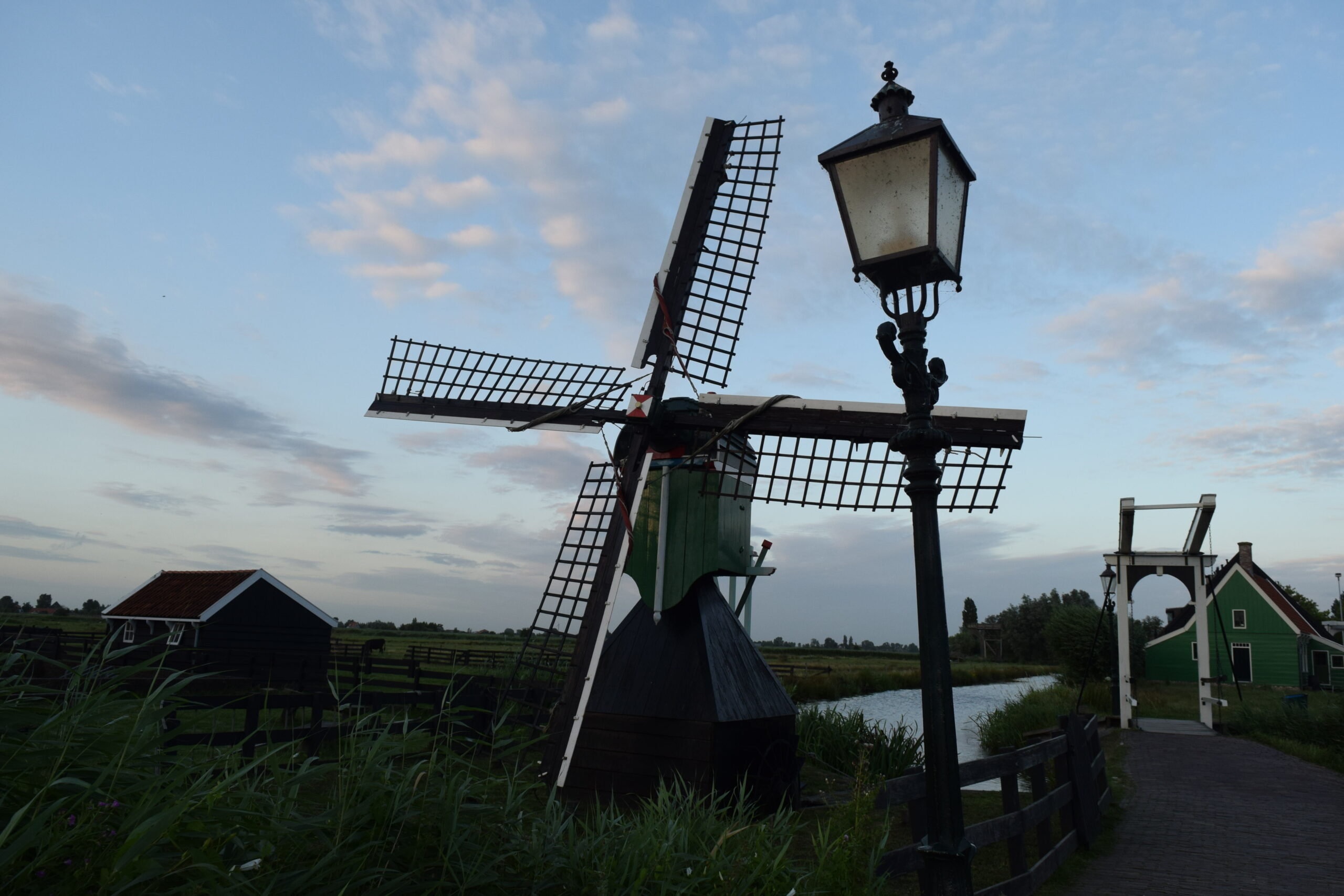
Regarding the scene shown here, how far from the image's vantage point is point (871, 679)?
3086 centimetres

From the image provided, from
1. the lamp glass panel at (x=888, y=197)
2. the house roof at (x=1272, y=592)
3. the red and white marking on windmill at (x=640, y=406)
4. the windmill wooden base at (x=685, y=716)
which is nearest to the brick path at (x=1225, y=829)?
the windmill wooden base at (x=685, y=716)

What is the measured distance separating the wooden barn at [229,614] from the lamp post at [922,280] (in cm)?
1926

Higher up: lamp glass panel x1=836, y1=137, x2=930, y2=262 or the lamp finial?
the lamp finial

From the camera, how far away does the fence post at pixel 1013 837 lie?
543cm

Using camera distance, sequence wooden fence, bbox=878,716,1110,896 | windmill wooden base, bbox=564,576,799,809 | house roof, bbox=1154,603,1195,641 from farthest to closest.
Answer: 1. house roof, bbox=1154,603,1195,641
2. windmill wooden base, bbox=564,576,799,809
3. wooden fence, bbox=878,716,1110,896

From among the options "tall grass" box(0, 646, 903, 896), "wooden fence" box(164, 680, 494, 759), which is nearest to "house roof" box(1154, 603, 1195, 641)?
"wooden fence" box(164, 680, 494, 759)

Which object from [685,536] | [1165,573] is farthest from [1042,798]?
[1165,573]

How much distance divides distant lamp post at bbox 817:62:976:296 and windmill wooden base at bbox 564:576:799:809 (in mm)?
5563

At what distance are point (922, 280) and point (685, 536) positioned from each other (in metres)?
5.69

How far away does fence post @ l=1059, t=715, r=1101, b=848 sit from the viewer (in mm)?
6887

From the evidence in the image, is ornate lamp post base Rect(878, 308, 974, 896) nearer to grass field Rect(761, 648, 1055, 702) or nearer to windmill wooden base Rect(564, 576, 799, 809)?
windmill wooden base Rect(564, 576, 799, 809)

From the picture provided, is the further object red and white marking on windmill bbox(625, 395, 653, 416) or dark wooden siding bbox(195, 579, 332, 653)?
dark wooden siding bbox(195, 579, 332, 653)

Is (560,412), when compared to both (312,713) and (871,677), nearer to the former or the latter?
(312,713)

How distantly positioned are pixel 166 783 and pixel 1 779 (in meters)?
0.34
